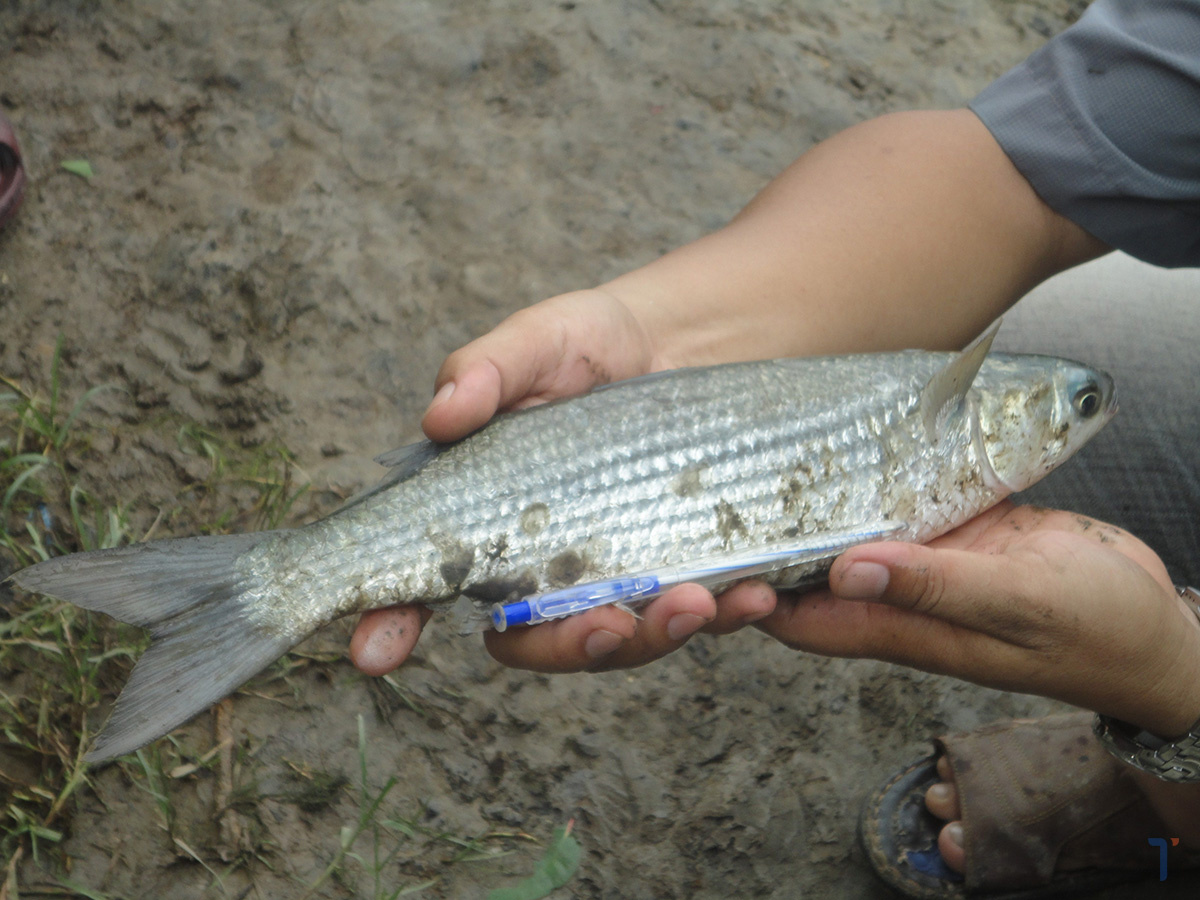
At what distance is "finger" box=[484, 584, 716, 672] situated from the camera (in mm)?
2020

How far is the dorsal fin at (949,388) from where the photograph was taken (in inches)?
89.0

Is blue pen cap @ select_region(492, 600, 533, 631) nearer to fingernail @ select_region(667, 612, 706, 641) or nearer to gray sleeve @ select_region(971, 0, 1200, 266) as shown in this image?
fingernail @ select_region(667, 612, 706, 641)

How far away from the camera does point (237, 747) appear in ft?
8.83

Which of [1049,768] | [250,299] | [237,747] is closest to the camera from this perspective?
[237,747]

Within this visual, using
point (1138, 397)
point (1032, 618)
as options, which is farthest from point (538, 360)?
point (1138, 397)

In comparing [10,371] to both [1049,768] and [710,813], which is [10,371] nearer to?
[710,813]

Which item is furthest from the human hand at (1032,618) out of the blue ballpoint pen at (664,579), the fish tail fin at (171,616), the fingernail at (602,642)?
the fish tail fin at (171,616)

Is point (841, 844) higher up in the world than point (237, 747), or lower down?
lower down

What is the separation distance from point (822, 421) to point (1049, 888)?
5.43 feet

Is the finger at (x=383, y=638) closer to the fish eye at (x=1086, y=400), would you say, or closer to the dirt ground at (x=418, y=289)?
the dirt ground at (x=418, y=289)

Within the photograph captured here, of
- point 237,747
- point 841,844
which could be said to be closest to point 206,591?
point 237,747

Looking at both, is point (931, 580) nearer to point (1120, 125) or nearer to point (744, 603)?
point (744, 603)

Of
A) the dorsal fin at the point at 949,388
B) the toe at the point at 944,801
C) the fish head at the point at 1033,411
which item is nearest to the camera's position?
the dorsal fin at the point at 949,388

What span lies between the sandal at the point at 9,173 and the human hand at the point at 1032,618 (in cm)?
304
